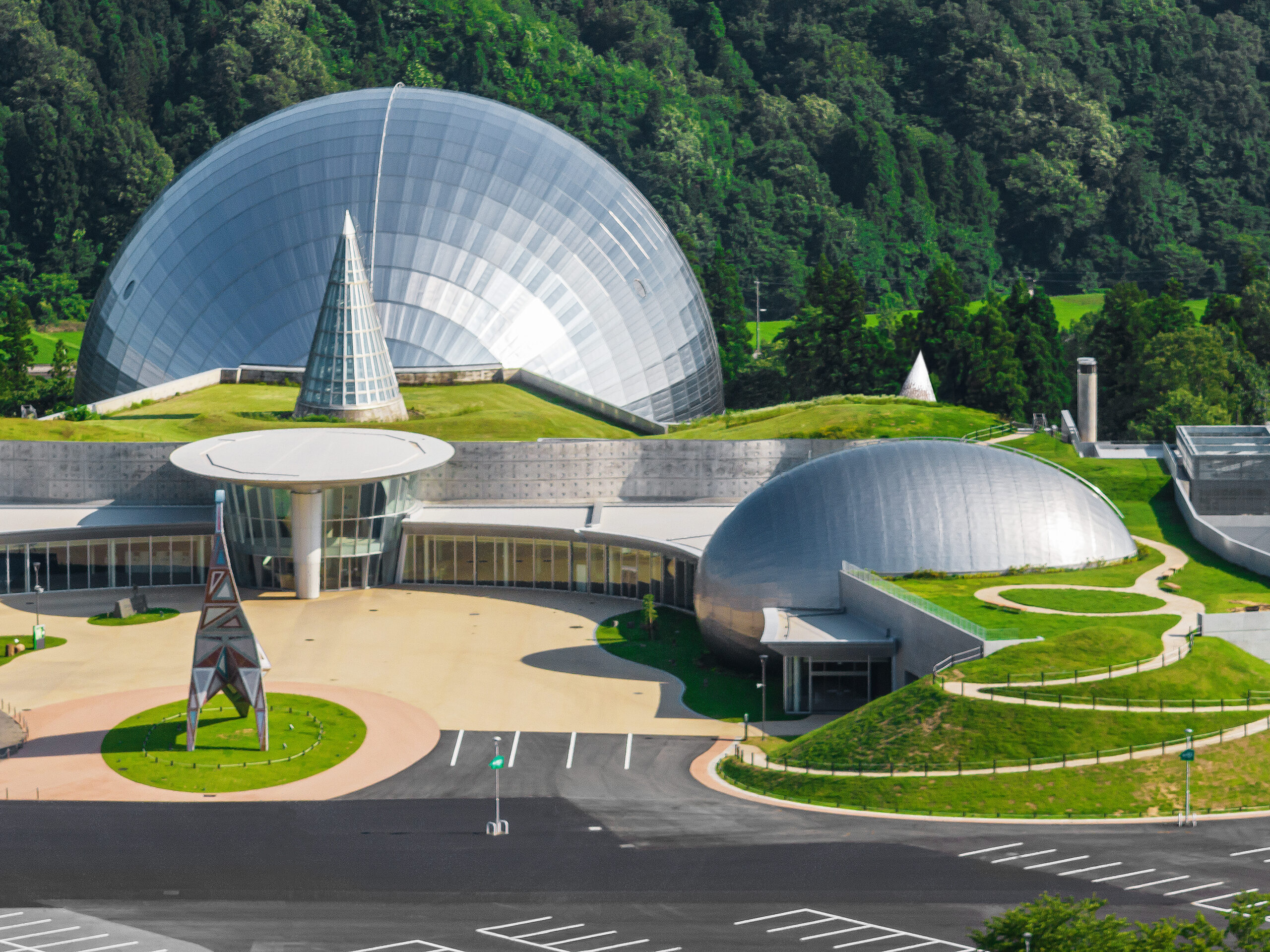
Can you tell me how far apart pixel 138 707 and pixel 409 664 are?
11.5 m

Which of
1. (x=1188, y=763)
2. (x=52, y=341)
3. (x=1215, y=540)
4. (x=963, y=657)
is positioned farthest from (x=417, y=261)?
(x=52, y=341)

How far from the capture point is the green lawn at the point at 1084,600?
71.3m

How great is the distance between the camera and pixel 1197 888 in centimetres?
5053

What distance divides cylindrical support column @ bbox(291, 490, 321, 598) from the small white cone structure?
4402 cm

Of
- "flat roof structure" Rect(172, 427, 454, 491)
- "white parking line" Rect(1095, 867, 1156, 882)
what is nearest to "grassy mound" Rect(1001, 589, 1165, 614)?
"white parking line" Rect(1095, 867, 1156, 882)

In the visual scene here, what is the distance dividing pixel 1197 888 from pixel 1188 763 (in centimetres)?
836

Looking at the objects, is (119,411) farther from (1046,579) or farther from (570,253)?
(1046,579)

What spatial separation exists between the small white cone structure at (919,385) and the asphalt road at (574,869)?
198 feet

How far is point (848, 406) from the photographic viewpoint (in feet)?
350

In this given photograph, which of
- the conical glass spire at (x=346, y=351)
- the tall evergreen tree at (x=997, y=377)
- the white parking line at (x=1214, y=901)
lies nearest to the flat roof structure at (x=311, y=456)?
the conical glass spire at (x=346, y=351)

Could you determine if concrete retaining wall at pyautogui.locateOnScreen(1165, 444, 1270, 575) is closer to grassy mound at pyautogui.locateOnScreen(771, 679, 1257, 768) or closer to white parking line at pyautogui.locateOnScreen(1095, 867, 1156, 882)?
grassy mound at pyautogui.locateOnScreen(771, 679, 1257, 768)

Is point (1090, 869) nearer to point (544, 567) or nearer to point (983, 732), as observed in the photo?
point (983, 732)

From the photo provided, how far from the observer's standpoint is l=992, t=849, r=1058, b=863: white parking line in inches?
2094

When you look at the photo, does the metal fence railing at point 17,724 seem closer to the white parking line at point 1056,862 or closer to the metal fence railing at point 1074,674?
the metal fence railing at point 1074,674
